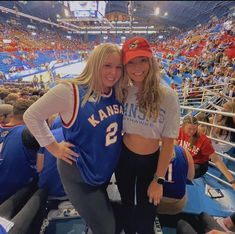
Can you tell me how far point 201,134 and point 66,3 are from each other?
1260 millimetres

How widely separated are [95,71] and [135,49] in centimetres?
17

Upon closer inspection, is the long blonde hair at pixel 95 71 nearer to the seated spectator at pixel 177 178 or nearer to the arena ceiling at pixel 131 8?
the arena ceiling at pixel 131 8

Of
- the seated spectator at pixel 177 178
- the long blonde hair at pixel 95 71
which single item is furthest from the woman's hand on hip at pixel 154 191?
the long blonde hair at pixel 95 71

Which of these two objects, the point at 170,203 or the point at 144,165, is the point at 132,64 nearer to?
the point at 144,165

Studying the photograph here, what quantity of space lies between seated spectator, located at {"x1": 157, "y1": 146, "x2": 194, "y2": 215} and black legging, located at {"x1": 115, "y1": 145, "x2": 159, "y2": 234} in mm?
133

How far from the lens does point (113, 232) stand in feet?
2.95

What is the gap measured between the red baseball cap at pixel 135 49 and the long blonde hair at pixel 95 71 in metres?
0.03

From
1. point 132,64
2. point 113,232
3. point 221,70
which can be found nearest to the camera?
point 132,64

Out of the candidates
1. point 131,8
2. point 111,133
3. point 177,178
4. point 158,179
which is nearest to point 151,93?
point 111,133

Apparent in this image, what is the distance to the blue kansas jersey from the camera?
2.57ft

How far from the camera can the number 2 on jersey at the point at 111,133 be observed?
0.81 meters

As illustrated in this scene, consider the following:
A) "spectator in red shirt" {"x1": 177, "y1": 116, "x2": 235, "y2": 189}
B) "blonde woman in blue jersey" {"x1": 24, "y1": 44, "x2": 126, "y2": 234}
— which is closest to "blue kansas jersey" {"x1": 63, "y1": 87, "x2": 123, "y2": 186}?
"blonde woman in blue jersey" {"x1": 24, "y1": 44, "x2": 126, "y2": 234}

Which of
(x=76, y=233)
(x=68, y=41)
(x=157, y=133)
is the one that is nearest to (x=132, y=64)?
(x=157, y=133)

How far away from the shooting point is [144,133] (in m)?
0.84
